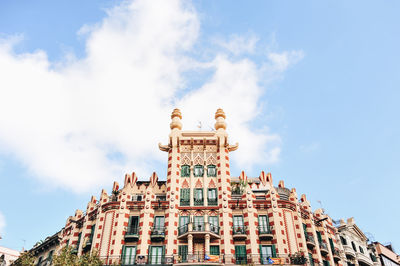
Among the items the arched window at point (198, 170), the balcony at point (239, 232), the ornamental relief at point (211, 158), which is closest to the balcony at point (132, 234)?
the arched window at point (198, 170)

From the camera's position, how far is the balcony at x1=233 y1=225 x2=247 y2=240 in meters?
37.1

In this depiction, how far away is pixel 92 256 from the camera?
3359 centimetres

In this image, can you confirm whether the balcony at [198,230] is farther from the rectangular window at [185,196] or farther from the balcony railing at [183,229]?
the rectangular window at [185,196]

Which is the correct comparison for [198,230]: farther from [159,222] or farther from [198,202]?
[159,222]

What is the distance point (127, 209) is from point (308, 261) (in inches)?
752

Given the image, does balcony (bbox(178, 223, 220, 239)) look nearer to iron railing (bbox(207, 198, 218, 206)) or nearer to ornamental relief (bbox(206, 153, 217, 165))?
iron railing (bbox(207, 198, 218, 206))

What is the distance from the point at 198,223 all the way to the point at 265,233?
6920 millimetres

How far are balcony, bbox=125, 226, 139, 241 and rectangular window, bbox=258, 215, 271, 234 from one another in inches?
493

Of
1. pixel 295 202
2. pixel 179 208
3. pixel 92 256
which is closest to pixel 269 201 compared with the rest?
pixel 295 202

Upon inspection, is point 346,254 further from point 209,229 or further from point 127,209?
point 127,209

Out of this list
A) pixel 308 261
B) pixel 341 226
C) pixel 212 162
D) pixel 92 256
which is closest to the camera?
pixel 92 256

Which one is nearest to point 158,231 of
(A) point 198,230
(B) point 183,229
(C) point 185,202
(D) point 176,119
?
(B) point 183,229

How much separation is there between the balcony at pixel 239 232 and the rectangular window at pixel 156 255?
7.42 metres

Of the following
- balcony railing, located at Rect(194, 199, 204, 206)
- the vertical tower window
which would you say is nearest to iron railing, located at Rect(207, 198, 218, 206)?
balcony railing, located at Rect(194, 199, 204, 206)
